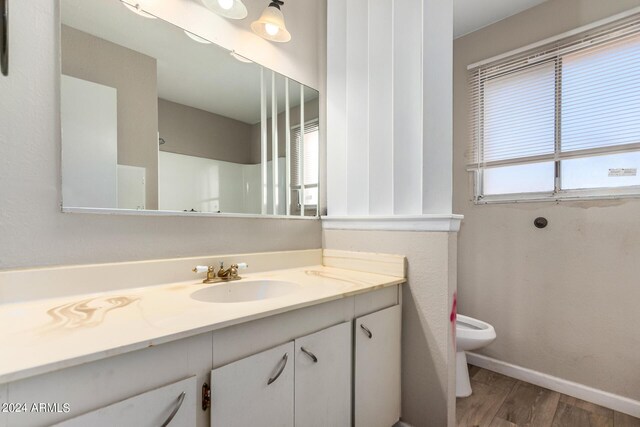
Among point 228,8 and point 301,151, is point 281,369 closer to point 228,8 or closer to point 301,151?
point 301,151

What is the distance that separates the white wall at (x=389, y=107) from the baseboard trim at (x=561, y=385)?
4.95 feet

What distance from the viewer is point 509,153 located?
2.06 m

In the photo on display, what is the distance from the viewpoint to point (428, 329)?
1269mm

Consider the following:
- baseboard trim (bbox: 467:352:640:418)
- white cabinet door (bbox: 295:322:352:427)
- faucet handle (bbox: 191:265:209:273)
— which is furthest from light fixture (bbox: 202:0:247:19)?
baseboard trim (bbox: 467:352:640:418)

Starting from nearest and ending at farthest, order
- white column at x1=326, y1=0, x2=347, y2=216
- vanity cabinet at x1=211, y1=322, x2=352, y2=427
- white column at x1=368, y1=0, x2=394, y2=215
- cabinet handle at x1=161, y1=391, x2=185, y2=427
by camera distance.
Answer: cabinet handle at x1=161, y1=391, x2=185, y2=427, vanity cabinet at x1=211, y1=322, x2=352, y2=427, white column at x1=368, y1=0, x2=394, y2=215, white column at x1=326, y1=0, x2=347, y2=216

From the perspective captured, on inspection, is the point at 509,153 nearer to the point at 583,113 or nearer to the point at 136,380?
the point at 583,113

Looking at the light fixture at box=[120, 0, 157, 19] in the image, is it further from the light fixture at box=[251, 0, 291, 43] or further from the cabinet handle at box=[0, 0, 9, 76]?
the light fixture at box=[251, 0, 291, 43]

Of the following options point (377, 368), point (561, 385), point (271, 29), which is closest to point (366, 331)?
point (377, 368)

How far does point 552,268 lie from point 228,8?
7.87 ft

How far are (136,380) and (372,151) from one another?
1.33 metres

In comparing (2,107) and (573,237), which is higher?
(2,107)

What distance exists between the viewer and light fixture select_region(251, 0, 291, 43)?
139 centimetres

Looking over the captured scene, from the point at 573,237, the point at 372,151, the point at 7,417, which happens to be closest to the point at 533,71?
the point at 573,237

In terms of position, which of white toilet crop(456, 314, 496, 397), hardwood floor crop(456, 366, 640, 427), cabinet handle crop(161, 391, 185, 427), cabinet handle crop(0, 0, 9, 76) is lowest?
hardwood floor crop(456, 366, 640, 427)
